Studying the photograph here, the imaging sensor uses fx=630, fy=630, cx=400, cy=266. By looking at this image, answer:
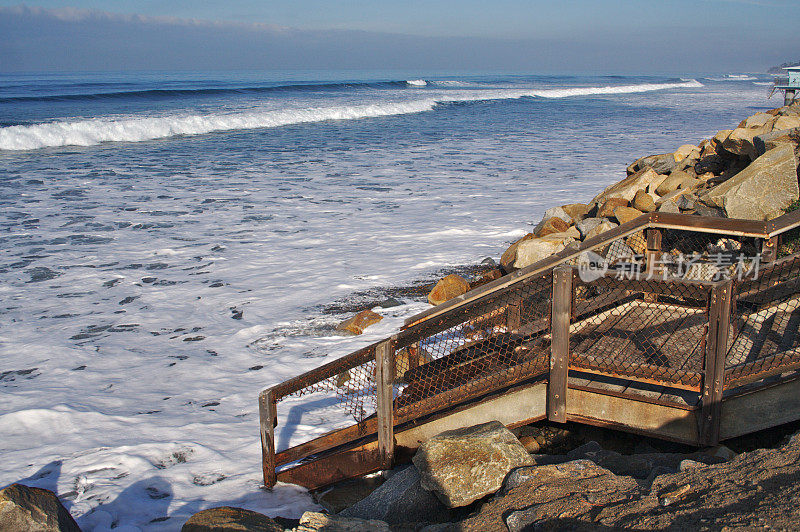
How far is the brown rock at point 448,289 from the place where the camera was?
25.2ft

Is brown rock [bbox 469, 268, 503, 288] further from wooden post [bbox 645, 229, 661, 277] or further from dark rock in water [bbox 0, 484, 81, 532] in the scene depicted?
dark rock in water [bbox 0, 484, 81, 532]

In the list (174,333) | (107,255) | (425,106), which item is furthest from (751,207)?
(425,106)

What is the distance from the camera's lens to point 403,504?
398 cm

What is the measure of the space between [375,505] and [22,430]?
3.32m

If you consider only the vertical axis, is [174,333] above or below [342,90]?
below

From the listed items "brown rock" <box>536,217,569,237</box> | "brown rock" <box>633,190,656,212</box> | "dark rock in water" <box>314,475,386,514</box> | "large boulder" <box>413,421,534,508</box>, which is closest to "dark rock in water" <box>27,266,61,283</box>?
"dark rock in water" <box>314,475,386,514</box>

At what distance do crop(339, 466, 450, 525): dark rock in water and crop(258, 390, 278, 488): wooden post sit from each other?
73 centimetres

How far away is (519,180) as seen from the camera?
1625 centimetres

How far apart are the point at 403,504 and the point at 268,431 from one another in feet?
3.68

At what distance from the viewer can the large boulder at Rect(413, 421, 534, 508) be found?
12.2 feet

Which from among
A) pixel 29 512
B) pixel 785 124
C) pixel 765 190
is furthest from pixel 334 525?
pixel 785 124

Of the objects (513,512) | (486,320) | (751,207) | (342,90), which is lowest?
(513,512)

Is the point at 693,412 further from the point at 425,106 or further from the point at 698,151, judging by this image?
the point at 425,106

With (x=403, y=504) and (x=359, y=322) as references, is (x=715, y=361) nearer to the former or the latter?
(x=403, y=504)
